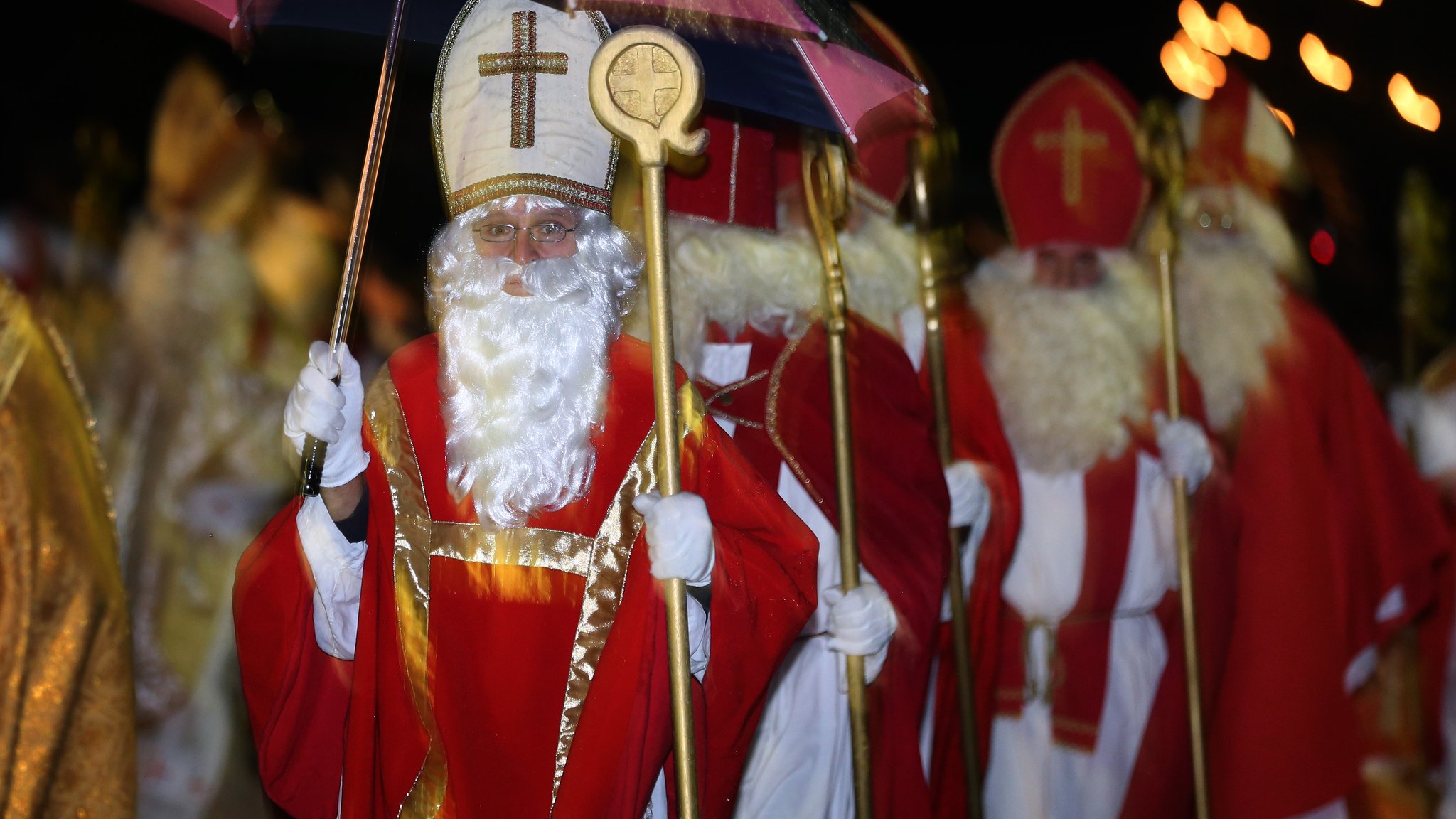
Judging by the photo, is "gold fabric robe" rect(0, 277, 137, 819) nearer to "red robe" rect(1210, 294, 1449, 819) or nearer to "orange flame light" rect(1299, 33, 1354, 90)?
"red robe" rect(1210, 294, 1449, 819)

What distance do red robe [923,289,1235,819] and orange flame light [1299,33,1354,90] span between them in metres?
5.06

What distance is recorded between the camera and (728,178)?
4.73 metres

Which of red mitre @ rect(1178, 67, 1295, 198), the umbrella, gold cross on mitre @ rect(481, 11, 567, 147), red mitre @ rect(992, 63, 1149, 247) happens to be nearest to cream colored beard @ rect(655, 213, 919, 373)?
the umbrella

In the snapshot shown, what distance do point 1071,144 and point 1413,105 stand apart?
457 cm

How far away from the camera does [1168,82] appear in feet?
33.3

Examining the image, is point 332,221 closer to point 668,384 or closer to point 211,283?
point 211,283

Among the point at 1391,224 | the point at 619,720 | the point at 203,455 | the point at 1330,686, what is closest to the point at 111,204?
the point at 203,455

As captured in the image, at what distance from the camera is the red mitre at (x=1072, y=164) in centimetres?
630

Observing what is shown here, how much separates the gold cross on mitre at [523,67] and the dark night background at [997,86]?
7.55 feet

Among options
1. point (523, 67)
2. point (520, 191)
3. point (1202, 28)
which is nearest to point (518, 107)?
point (523, 67)

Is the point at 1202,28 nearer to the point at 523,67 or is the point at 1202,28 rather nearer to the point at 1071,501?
the point at 1071,501

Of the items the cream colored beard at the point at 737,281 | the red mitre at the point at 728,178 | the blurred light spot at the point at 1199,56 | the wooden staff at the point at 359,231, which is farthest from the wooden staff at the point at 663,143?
the blurred light spot at the point at 1199,56

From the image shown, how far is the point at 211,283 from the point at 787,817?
4.35 m

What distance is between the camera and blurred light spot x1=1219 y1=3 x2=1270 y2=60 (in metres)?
9.90
